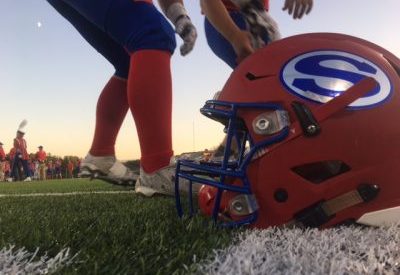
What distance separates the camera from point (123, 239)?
133 centimetres

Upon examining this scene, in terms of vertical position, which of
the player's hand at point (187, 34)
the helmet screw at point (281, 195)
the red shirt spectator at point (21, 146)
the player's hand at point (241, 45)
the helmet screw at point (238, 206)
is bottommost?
the helmet screw at point (238, 206)

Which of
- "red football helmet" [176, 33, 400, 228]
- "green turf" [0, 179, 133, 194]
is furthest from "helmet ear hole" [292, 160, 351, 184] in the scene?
"green turf" [0, 179, 133, 194]

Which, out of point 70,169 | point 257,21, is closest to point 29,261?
point 257,21

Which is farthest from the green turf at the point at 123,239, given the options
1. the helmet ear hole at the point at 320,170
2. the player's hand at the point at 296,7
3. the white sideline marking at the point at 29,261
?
the player's hand at the point at 296,7

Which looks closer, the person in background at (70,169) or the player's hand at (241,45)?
the player's hand at (241,45)

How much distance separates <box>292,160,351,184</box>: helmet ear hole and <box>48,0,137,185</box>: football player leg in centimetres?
190

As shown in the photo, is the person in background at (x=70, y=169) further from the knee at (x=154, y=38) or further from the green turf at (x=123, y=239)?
the green turf at (x=123, y=239)

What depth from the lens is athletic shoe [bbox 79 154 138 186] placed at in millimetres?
3115

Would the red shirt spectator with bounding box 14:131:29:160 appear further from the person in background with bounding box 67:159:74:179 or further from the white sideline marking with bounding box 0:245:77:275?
the white sideline marking with bounding box 0:245:77:275

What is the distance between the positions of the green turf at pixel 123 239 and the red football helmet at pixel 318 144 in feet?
0.61

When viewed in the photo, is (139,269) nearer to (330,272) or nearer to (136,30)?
(330,272)

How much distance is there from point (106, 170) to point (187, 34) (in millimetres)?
1185

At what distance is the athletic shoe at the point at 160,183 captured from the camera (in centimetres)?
245

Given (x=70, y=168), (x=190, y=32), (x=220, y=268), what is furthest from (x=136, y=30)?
(x=70, y=168)
